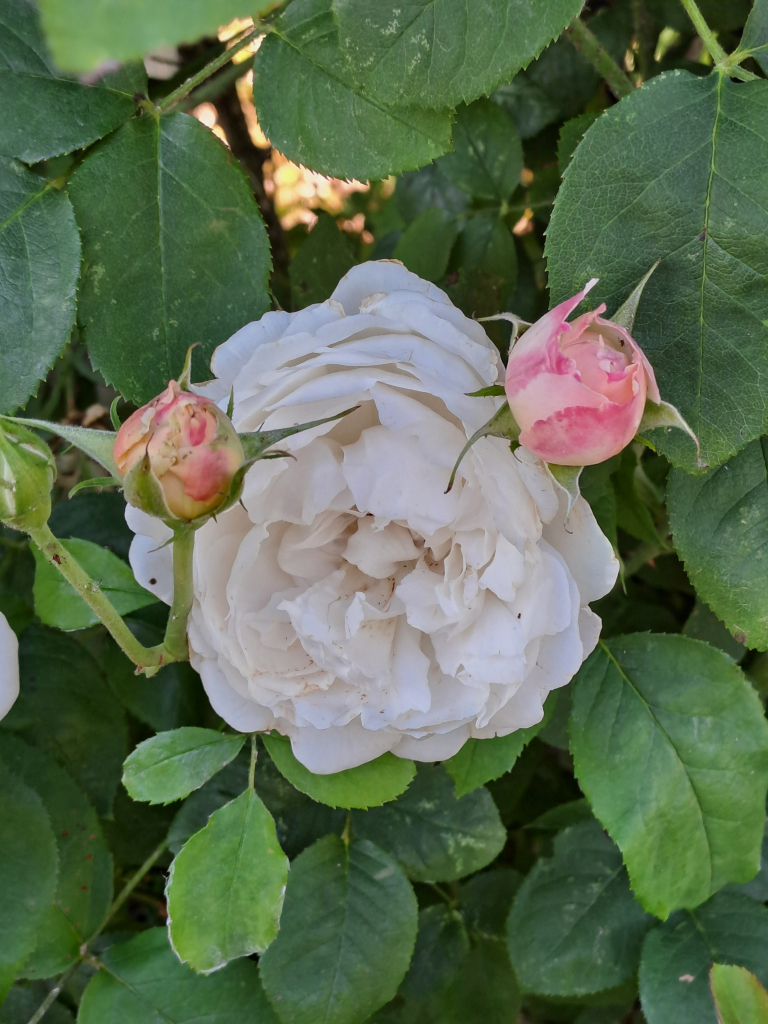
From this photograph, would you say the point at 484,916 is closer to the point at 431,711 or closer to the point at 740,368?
the point at 431,711

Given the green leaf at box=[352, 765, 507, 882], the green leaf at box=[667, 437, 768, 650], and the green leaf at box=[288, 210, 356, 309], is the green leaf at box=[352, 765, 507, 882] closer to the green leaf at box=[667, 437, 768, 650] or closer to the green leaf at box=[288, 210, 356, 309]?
the green leaf at box=[667, 437, 768, 650]

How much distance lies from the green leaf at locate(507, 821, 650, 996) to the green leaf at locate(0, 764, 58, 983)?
1.53ft

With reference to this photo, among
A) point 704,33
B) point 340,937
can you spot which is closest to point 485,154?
point 704,33

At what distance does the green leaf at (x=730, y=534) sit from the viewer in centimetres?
65

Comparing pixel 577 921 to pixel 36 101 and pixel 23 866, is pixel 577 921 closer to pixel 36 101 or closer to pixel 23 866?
pixel 23 866

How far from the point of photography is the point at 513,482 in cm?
53

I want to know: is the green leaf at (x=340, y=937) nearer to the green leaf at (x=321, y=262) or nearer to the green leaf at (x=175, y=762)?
the green leaf at (x=175, y=762)

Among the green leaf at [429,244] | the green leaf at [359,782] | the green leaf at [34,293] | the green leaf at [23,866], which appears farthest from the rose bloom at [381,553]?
the green leaf at [429,244]

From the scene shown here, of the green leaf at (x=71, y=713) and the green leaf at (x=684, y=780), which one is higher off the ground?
the green leaf at (x=71, y=713)

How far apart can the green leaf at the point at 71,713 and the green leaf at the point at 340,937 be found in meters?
0.23

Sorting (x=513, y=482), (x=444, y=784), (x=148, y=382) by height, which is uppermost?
(x=148, y=382)

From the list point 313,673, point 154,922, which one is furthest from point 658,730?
point 154,922

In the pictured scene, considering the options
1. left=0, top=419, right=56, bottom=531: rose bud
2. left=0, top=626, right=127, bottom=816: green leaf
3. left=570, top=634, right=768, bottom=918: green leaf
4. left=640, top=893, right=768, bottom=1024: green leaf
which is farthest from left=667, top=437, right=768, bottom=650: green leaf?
left=0, top=626, right=127, bottom=816: green leaf

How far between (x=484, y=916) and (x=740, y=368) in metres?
0.71
